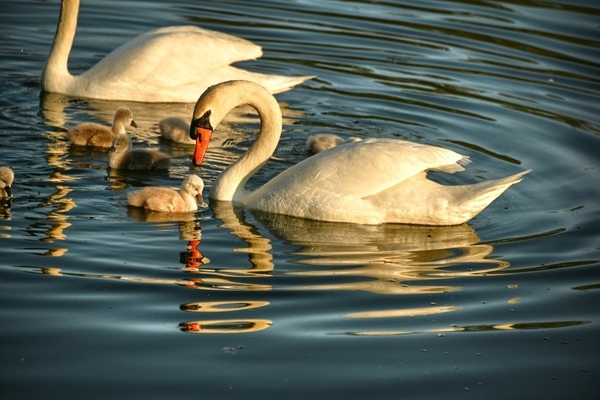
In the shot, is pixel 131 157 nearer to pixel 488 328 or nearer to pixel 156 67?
pixel 156 67

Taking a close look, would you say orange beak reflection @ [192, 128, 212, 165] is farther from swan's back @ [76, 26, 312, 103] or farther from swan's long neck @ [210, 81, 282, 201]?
swan's back @ [76, 26, 312, 103]

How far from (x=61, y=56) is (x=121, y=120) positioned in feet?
8.47

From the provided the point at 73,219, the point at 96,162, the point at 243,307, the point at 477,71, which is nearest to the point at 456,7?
the point at 477,71

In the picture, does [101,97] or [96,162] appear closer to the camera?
[96,162]

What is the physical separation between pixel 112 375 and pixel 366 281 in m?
2.40

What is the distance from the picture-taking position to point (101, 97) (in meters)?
14.5

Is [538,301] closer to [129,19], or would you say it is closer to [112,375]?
[112,375]

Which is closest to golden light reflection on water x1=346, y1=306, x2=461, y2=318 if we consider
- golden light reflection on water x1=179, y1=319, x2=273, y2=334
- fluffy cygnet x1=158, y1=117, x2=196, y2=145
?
golden light reflection on water x1=179, y1=319, x2=273, y2=334

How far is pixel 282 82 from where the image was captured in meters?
15.0

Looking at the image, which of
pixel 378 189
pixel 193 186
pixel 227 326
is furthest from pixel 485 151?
pixel 227 326

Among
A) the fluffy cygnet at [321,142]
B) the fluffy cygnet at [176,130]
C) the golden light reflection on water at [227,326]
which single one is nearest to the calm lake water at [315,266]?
the golden light reflection on water at [227,326]

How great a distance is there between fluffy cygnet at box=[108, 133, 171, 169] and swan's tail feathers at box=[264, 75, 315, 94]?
11.7ft

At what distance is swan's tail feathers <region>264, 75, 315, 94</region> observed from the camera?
48.7ft

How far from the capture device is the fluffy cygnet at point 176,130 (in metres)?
12.6
